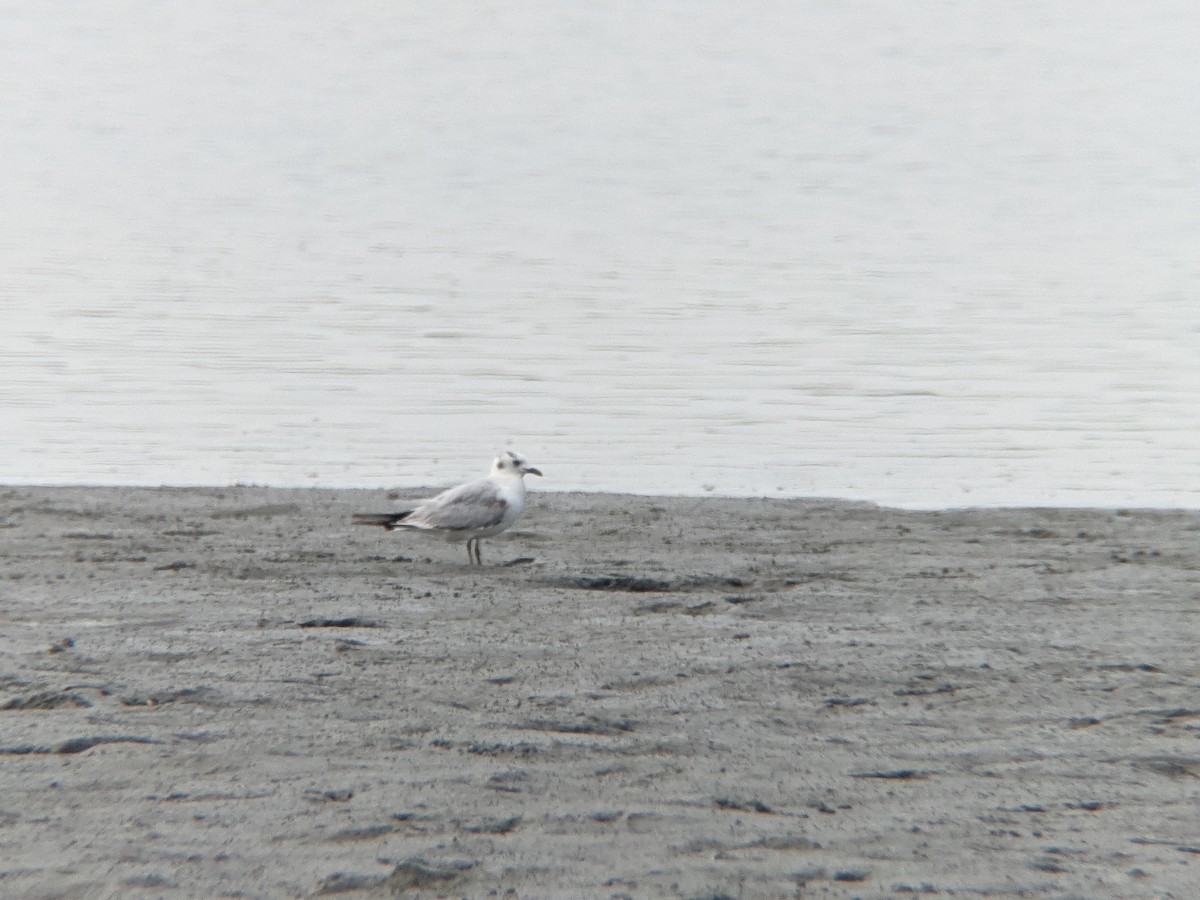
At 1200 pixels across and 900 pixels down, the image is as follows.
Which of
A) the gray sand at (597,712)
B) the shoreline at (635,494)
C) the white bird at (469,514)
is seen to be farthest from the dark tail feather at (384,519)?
the shoreline at (635,494)

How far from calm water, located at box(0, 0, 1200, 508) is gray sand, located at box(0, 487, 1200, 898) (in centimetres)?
228

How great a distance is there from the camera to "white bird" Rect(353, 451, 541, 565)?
26.8ft

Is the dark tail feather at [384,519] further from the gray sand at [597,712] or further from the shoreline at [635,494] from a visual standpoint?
the shoreline at [635,494]

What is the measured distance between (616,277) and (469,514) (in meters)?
13.3

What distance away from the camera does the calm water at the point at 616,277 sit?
11.7m

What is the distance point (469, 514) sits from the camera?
26.8 feet

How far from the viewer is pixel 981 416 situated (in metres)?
12.9

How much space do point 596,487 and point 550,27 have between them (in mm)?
45521

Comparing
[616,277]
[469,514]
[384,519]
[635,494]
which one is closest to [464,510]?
[469,514]

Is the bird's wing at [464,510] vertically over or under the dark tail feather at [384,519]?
over

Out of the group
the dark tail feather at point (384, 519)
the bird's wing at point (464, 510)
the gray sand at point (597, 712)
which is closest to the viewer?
Answer: the gray sand at point (597, 712)

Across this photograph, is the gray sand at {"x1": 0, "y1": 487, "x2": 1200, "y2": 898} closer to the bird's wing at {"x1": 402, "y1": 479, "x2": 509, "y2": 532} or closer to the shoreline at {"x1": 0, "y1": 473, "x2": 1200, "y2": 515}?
the bird's wing at {"x1": 402, "y1": 479, "x2": 509, "y2": 532}

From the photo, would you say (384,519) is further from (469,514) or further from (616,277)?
(616,277)

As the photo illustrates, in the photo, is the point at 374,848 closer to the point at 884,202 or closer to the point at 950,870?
the point at 950,870
